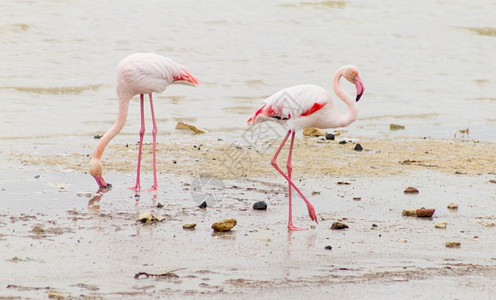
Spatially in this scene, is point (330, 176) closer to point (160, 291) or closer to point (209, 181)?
point (209, 181)

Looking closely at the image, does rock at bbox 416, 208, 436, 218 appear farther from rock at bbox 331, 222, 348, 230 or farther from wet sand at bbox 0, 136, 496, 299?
rock at bbox 331, 222, 348, 230

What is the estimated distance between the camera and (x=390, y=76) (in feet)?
63.9

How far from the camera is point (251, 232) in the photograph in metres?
7.26

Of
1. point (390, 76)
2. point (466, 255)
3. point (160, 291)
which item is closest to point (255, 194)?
point (466, 255)

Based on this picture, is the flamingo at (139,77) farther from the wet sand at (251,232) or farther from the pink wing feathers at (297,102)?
the pink wing feathers at (297,102)

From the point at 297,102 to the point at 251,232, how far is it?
147cm

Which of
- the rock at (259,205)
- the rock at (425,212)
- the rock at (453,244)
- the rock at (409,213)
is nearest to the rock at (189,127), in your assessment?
the rock at (259,205)

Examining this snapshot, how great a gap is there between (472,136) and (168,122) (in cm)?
487

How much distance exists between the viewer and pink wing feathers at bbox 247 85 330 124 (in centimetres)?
807

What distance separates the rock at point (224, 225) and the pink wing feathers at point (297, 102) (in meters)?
1.37

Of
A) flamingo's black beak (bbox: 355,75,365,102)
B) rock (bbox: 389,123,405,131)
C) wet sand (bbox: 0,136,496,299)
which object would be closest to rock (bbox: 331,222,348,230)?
wet sand (bbox: 0,136,496,299)

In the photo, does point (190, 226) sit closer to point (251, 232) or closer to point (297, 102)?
point (251, 232)

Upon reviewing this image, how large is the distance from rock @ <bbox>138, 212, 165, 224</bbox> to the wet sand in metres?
0.08

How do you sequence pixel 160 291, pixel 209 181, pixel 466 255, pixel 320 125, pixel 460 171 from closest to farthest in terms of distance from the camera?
A: pixel 160 291
pixel 466 255
pixel 320 125
pixel 209 181
pixel 460 171
